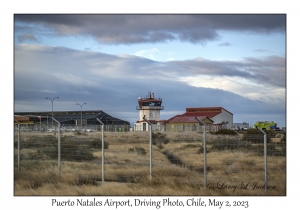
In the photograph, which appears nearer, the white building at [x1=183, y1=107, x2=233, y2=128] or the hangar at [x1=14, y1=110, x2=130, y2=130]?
the white building at [x1=183, y1=107, x2=233, y2=128]

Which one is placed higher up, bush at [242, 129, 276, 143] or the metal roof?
bush at [242, 129, 276, 143]

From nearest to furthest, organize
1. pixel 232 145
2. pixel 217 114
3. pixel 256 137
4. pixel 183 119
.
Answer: pixel 256 137 → pixel 232 145 → pixel 183 119 → pixel 217 114

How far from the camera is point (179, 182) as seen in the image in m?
12.6

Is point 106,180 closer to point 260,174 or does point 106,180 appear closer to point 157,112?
point 260,174

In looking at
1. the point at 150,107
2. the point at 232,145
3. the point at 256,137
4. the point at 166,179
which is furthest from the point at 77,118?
the point at 166,179

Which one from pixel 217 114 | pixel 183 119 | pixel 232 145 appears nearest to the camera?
pixel 232 145

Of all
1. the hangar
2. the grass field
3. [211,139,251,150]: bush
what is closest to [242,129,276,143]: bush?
[211,139,251,150]: bush

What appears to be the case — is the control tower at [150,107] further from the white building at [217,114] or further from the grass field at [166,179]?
the grass field at [166,179]

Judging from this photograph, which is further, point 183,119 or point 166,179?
point 183,119

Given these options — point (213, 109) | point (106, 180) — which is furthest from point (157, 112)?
point (106, 180)

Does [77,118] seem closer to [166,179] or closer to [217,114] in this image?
[217,114]

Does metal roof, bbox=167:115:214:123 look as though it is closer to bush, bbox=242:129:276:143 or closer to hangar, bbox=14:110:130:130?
hangar, bbox=14:110:130:130
